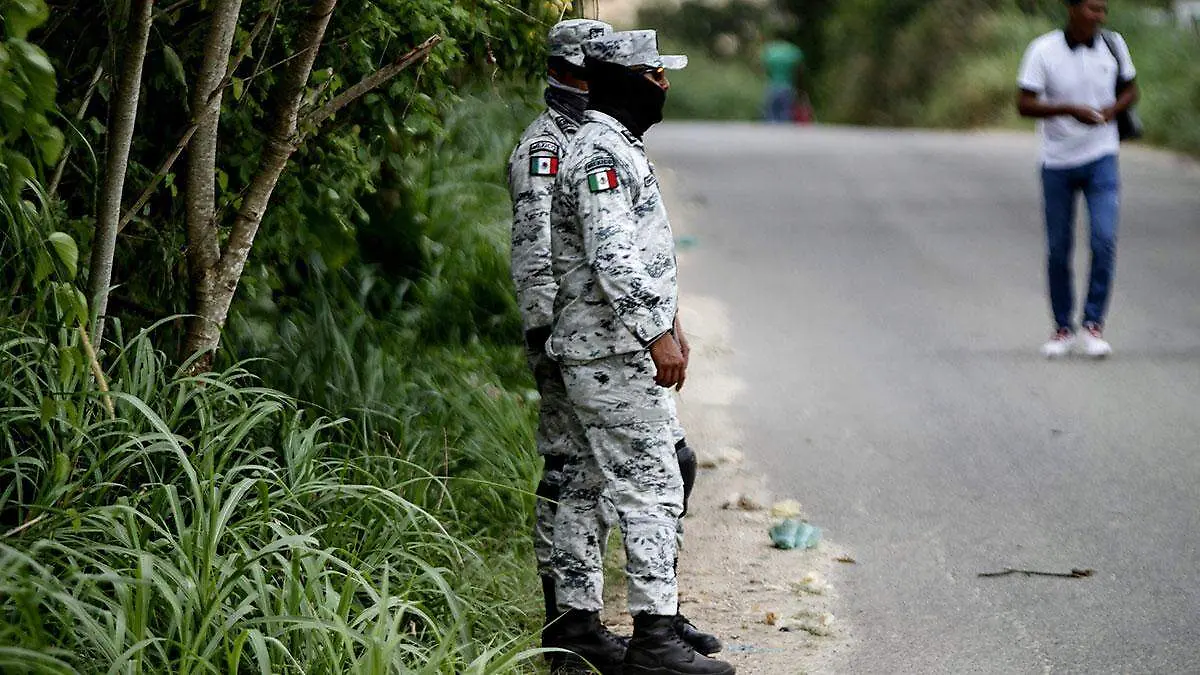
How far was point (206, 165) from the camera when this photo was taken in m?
5.16

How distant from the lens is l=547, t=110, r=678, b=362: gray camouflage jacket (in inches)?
179

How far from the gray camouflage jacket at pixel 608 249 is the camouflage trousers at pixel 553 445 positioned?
0.88 feet

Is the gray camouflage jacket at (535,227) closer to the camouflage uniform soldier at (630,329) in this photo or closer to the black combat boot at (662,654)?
the camouflage uniform soldier at (630,329)

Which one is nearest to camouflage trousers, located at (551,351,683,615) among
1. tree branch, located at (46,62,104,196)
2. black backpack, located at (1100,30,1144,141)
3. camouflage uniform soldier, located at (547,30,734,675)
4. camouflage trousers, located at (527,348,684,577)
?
camouflage uniform soldier, located at (547,30,734,675)

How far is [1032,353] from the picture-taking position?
383 inches

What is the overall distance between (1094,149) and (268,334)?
4.92 m

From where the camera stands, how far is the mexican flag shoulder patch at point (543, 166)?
529cm

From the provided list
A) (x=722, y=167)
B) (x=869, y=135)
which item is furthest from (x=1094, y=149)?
(x=869, y=135)

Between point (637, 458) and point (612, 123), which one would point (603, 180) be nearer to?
point (612, 123)

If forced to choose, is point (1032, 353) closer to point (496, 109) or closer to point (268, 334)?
point (496, 109)

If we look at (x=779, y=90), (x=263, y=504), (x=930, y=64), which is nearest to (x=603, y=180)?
(x=263, y=504)

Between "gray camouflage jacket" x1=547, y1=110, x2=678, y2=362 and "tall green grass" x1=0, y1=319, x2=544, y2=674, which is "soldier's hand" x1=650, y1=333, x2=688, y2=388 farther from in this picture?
"tall green grass" x1=0, y1=319, x2=544, y2=674

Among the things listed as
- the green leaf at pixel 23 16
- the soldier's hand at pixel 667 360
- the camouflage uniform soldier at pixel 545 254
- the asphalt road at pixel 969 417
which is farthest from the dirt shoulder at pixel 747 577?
the green leaf at pixel 23 16

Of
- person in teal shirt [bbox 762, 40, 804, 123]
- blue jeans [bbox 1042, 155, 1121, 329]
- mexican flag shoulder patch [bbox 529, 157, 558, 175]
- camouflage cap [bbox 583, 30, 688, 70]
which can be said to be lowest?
person in teal shirt [bbox 762, 40, 804, 123]
